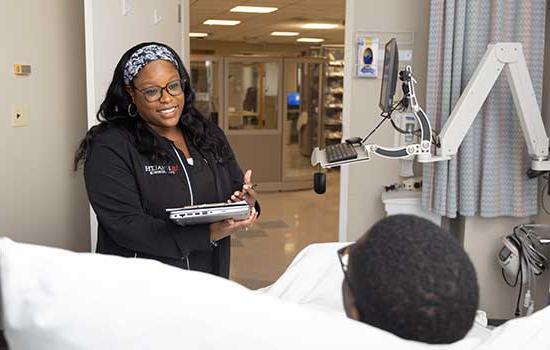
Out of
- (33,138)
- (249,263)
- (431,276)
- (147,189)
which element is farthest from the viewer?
(249,263)

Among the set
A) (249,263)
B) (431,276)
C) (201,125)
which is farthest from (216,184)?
(249,263)

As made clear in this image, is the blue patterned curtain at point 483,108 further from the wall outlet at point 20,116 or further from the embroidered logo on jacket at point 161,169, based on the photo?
the wall outlet at point 20,116

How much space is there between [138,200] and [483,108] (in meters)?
1.79

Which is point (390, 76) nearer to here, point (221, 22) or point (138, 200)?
point (138, 200)

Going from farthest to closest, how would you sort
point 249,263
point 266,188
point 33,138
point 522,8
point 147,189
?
point 266,188 → point 249,263 → point 33,138 → point 522,8 → point 147,189

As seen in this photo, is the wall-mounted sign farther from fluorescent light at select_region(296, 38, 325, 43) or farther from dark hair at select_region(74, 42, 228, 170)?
fluorescent light at select_region(296, 38, 325, 43)

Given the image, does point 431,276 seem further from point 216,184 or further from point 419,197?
point 419,197

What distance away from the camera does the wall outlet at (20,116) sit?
2807 millimetres

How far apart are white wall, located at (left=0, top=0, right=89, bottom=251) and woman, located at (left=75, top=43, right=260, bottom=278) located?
1.21 metres

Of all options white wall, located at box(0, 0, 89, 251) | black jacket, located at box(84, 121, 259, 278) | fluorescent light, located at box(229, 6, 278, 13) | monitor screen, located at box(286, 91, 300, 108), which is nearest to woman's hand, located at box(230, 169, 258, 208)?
black jacket, located at box(84, 121, 259, 278)

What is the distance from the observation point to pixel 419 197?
304 cm

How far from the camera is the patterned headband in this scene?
5.68 feet

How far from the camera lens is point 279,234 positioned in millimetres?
5527

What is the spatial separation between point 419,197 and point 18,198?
6.40ft
